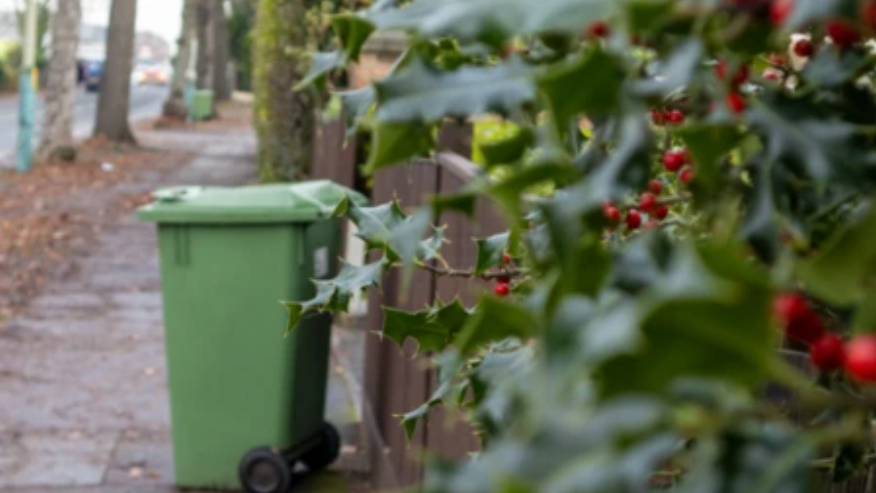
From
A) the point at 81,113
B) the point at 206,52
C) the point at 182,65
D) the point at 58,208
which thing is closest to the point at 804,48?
the point at 58,208

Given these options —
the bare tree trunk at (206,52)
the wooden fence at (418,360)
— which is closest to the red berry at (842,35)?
the wooden fence at (418,360)

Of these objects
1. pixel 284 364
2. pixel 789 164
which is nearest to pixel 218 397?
pixel 284 364

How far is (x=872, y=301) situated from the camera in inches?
34.0

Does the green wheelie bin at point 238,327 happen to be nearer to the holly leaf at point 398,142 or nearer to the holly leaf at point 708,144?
the holly leaf at point 398,142

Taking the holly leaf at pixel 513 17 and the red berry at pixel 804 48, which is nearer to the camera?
the holly leaf at pixel 513 17

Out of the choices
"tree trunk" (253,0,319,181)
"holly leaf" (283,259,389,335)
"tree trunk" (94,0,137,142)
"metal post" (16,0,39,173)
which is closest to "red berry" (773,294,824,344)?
"holly leaf" (283,259,389,335)

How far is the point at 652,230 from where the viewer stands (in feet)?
3.68

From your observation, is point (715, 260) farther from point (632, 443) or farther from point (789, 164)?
point (789, 164)

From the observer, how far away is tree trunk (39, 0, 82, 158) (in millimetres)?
23859

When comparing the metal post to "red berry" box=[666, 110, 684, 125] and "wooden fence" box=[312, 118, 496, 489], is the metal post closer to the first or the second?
"wooden fence" box=[312, 118, 496, 489]

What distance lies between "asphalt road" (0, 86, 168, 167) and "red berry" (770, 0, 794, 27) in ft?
78.2

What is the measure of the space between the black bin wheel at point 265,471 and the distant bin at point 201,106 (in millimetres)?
36745

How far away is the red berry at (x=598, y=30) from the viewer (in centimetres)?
114

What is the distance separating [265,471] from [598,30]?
564cm
